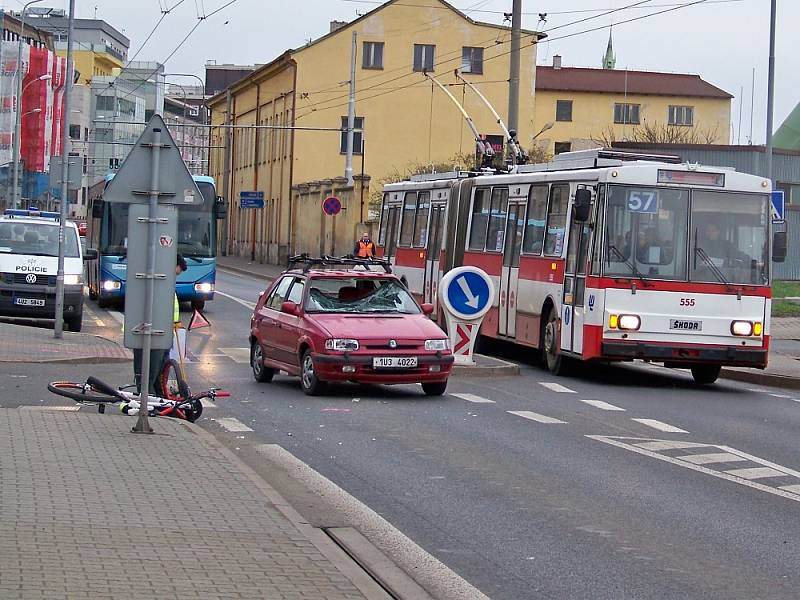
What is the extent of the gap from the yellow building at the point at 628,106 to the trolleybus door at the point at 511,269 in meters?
70.5

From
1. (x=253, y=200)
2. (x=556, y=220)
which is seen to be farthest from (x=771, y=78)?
(x=253, y=200)

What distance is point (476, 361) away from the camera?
72.0 feet

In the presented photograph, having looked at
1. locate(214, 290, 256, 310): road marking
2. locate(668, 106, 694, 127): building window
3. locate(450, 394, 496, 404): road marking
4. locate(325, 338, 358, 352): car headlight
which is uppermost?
locate(668, 106, 694, 127): building window

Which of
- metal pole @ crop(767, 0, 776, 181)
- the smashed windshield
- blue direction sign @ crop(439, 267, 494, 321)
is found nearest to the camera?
the smashed windshield

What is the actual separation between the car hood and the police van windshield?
1135cm

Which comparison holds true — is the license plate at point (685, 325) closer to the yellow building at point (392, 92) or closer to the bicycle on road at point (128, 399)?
the bicycle on road at point (128, 399)

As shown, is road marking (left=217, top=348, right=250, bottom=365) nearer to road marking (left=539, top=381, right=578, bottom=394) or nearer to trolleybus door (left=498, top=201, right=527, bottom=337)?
trolleybus door (left=498, top=201, right=527, bottom=337)

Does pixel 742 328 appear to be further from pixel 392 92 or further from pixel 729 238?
pixel 392 92

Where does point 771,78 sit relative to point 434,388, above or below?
above

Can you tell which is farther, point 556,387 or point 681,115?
point 681,115

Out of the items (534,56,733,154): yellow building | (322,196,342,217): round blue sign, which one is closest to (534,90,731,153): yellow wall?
(534,56,733,154): yellow building

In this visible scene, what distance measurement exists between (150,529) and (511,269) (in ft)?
52.9

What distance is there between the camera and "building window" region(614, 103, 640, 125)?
95.3 m

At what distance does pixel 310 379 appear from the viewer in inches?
679
